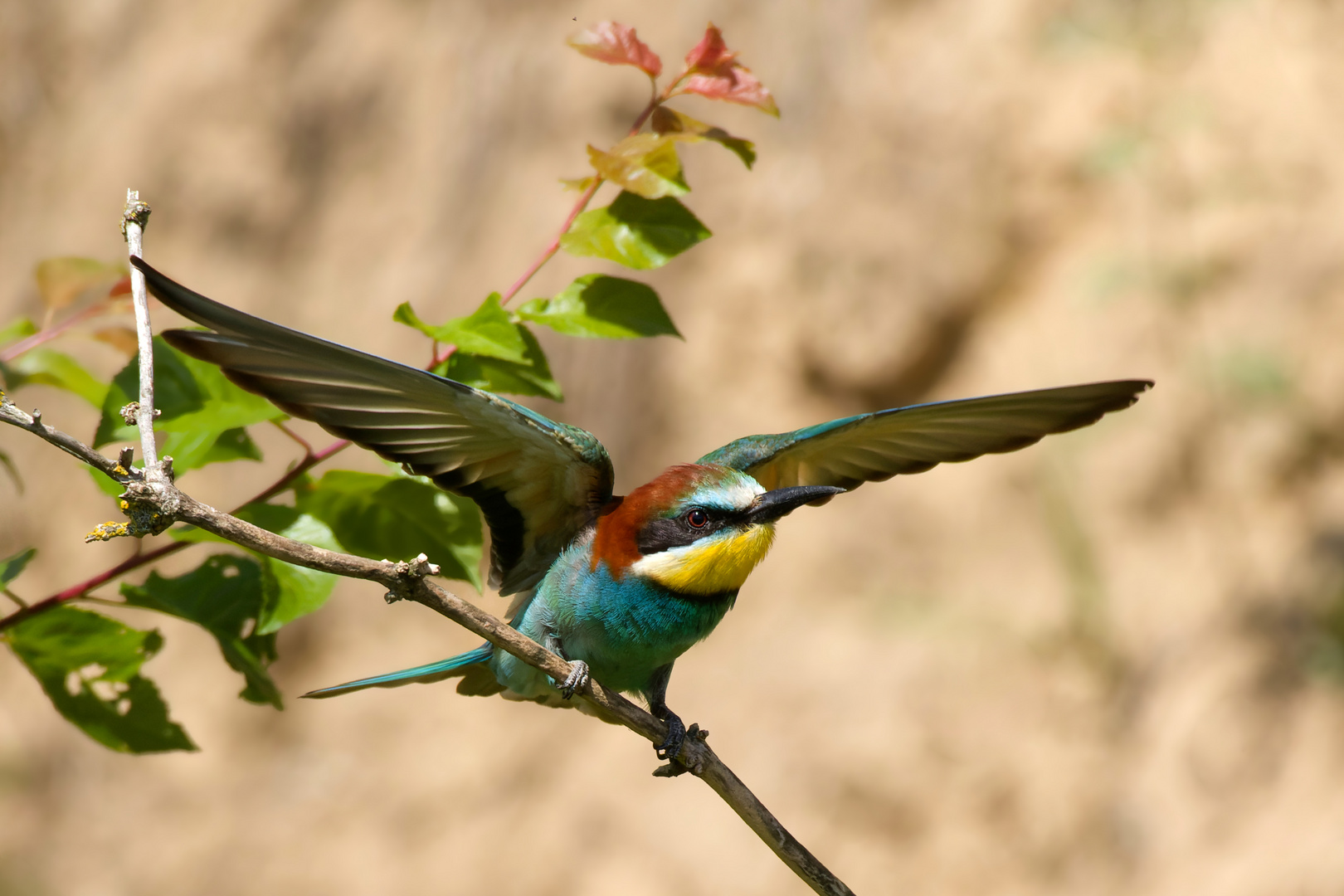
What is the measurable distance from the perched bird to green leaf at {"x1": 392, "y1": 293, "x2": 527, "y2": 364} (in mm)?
69

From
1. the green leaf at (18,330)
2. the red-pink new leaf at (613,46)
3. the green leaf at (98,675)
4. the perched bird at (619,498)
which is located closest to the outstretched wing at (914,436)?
the perched bird at (619,498)

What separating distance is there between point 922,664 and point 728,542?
2.41m

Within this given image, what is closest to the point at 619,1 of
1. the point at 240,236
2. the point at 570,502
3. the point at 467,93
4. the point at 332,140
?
the point at 467,93

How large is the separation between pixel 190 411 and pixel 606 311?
524 mm

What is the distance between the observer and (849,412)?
409cm

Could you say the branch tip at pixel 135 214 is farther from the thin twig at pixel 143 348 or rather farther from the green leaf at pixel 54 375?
the green leaf at pixel 54 375

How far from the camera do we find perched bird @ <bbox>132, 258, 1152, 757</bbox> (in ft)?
4.78

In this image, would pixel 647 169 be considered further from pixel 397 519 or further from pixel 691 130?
pixel 397 519

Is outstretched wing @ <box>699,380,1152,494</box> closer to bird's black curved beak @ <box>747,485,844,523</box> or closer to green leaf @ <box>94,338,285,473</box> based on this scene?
bird's black curved beak @ <box>747,485,844,523</box>

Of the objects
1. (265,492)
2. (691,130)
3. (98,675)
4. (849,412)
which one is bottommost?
(98,675)

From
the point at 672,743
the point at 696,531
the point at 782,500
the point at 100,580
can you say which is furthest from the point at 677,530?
the point at 100,580

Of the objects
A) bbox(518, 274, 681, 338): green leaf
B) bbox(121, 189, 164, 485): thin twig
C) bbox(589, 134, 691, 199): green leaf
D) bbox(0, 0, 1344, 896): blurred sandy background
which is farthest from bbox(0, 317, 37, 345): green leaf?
bbox(0, 0, 1344, 896): blurred sandy background

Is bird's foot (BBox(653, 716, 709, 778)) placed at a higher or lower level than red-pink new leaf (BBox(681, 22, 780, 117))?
lower

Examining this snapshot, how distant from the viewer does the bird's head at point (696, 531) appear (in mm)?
1673
